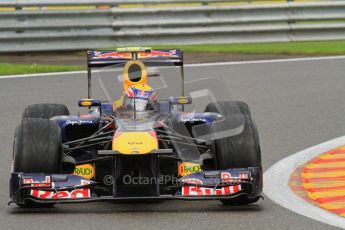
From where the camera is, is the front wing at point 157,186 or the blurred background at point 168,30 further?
the blurred background at point 168,30

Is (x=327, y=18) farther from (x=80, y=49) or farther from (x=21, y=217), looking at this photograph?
(x=21, y=217)

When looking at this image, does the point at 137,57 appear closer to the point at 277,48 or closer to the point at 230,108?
the point at 230,108

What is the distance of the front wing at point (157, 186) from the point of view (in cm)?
871

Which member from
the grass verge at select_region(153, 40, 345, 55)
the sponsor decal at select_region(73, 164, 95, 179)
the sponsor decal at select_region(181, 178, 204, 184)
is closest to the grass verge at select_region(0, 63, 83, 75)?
the grass verge at select_region(153, 40, 345, 55)

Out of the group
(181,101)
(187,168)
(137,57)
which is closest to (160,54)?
(137,57)

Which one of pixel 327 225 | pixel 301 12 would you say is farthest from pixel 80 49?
pixel 327 225

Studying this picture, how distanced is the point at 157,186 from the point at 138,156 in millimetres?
291

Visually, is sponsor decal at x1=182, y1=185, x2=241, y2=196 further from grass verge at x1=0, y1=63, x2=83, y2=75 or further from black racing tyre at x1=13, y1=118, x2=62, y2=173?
grass verge at x1=0, y1=63, x2=83, y2=75

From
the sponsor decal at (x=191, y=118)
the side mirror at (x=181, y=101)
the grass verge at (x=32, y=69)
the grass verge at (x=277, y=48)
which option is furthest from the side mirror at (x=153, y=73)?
the grass verge at (x=277, y=48)

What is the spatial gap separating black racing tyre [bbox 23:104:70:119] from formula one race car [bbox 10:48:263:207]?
0.42 m

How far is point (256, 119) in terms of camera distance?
1397 cm

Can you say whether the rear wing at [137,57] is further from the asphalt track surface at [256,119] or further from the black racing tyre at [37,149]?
the black racing tyre at [37,149]

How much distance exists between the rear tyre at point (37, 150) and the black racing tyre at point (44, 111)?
4.55ft

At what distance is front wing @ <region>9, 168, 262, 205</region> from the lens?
871 cm
